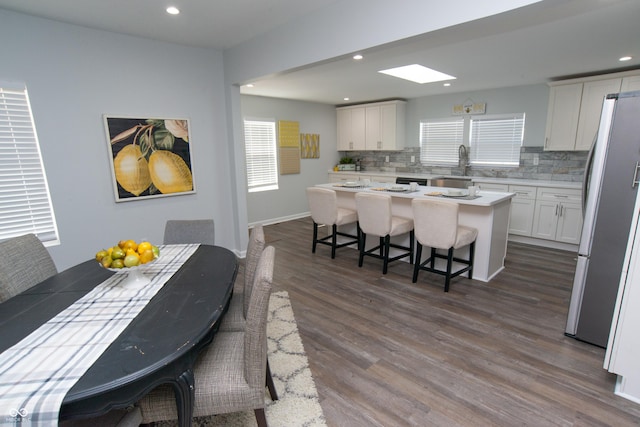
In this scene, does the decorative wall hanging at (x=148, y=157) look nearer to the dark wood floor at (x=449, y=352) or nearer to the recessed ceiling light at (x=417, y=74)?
the dark wood floor at (x=449, y=352)

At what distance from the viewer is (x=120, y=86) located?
320cm

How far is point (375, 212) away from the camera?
11.8 feet

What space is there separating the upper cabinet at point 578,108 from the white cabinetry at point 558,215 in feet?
2.20

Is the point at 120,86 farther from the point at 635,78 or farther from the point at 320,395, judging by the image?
the point at 635,78

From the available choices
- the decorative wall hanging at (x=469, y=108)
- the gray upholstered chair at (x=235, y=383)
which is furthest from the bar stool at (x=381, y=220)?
the decorative wall hanging at (x=469, y=108)

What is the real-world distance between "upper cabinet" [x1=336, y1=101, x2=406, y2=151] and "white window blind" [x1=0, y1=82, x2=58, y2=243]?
17.9 feet

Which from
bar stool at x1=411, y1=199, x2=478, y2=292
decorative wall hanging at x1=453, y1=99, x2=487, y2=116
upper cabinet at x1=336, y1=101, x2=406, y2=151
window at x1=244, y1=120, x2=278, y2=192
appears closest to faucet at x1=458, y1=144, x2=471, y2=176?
decorative wall hanging at x1=453, y1=99, x2=487, y2=116

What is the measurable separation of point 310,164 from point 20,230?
499 centimetres

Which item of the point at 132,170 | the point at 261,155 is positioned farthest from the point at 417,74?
the point at 132,170

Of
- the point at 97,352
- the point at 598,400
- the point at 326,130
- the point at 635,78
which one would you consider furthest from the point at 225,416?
the point at 326,130

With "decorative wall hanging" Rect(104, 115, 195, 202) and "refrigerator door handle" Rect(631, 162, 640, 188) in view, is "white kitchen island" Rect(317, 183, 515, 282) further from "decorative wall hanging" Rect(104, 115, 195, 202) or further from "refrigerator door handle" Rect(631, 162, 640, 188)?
"decorative wall hanging" Rect(104, 115, 195, 202)

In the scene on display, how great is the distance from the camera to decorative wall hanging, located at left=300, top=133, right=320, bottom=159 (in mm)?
6739

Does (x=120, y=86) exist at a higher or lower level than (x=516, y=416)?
higher

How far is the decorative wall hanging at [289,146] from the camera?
630 cm
